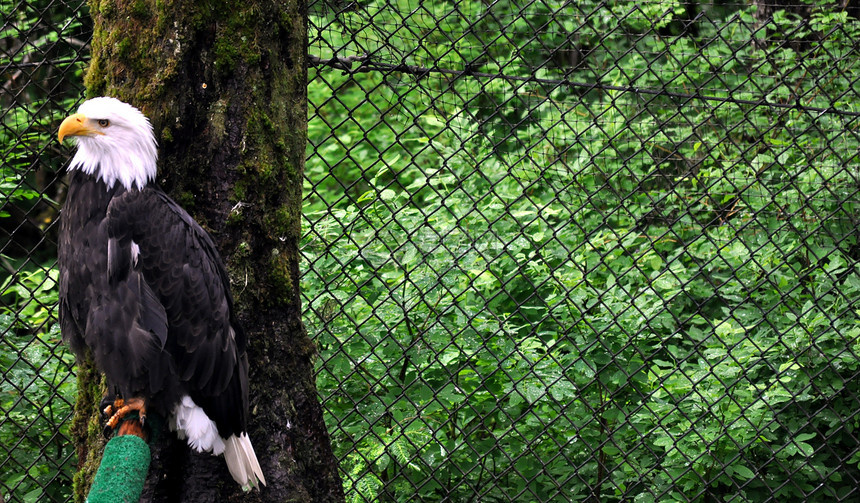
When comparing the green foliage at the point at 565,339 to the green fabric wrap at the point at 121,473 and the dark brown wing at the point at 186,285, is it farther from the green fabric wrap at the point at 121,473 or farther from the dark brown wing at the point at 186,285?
the green fabric wrap at the point at 121,473

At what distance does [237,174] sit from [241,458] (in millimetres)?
821

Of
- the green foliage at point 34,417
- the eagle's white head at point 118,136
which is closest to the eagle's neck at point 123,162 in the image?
the eagle's white head at point 118,136

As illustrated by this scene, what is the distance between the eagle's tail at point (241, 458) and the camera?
6.97 feet

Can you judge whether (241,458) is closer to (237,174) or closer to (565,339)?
(237,174)

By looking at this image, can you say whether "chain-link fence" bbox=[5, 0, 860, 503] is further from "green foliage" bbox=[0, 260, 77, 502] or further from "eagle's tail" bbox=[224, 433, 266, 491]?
"eagle's tail" bbox=[224, 433, 266, 491]

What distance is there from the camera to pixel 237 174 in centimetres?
224

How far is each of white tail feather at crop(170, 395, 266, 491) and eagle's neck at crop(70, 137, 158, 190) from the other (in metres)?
0.65

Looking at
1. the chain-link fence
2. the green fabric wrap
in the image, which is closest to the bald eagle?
the green fabric wrap

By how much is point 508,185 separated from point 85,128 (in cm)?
250

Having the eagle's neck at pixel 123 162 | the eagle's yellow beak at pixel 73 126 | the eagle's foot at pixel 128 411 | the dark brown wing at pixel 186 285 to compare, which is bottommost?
the eagle's foot at pixel 128 411

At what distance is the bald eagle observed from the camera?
210 cm

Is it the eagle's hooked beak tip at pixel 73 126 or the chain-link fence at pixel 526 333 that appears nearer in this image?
the eagle's hooked beak tip at pixel 73 126

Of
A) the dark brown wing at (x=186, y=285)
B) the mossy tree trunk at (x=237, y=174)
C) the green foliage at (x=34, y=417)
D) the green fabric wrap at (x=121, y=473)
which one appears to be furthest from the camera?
the green foliage at (x=34, y=417)

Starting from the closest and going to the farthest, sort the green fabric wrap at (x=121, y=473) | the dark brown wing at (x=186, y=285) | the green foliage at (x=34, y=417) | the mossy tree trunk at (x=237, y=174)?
the green fabric wrap at (x=121, y=473)
the dark brown wing at (x=186, y=285)
the mossy tree trunk at (x=237, y=174)
the green foliage at (x=34, y=417)
